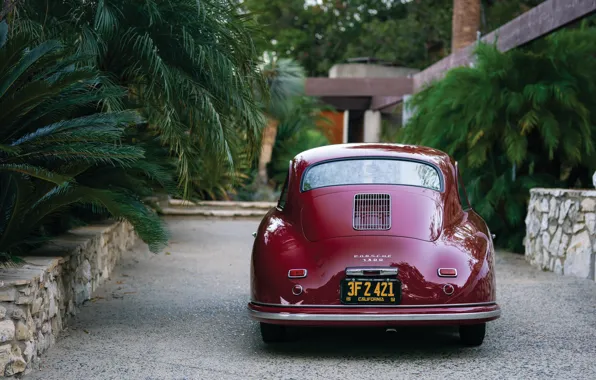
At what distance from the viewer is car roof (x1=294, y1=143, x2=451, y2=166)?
637cm

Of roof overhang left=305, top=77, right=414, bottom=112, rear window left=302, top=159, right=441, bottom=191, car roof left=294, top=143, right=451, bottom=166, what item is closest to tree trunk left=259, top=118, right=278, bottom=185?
roof overhang left=305, top=77, right=414, bottom=112

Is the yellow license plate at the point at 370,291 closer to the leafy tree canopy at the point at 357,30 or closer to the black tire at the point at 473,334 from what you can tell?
the black tire at the point at 473,334

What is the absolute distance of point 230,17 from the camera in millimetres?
7973

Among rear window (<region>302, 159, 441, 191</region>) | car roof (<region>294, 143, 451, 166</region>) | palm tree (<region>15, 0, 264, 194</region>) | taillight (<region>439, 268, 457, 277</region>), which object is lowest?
taillight (<region>439, 268, 457, 277</region>)

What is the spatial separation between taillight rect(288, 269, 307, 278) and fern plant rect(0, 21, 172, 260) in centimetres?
112

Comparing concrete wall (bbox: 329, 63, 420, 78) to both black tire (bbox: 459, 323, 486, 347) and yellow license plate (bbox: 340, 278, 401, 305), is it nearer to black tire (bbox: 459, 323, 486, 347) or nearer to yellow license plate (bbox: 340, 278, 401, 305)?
black tire (bbox: 459, 323, 486, 347)

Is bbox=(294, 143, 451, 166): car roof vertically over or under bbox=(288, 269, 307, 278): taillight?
over

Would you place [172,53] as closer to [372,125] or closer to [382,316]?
[382,316]

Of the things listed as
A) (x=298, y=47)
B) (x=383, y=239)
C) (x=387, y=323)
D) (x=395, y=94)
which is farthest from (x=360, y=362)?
(x=298, y=47)

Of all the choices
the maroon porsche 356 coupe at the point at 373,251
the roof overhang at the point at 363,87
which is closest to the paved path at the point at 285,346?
the maroon porsche 356 coupe at the point at 373,251

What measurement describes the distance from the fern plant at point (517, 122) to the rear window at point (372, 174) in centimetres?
576

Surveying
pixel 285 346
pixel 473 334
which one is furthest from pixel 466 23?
pixel 285 346

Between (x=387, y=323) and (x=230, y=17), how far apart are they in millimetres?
3787

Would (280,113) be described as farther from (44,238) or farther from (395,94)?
(44,238)
